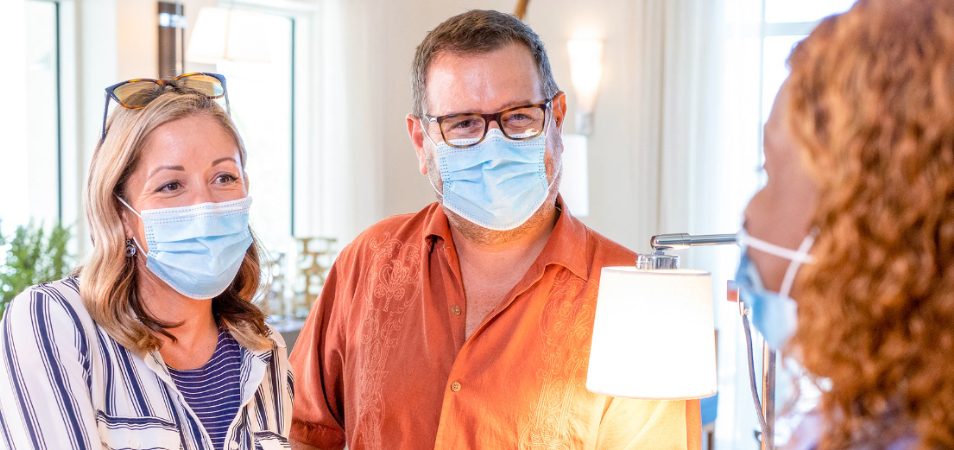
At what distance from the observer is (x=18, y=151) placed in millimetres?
4504

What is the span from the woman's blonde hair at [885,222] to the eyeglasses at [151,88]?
125cm

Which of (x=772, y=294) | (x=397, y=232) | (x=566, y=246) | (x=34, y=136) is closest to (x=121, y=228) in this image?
Result: (x=397, y=232)

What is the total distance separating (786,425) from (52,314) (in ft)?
3.63

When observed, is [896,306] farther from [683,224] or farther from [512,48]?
[683,224]

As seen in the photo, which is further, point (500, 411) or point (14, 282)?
point (14, 282)

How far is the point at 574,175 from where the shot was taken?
4527 millimetres

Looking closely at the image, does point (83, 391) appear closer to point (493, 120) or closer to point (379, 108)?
point (493, 120)

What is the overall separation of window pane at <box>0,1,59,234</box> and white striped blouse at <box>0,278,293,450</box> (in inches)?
124

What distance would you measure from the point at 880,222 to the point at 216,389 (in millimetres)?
1232

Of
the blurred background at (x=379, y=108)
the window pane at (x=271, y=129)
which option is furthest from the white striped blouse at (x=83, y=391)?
the window pane at (x=271, y=129)

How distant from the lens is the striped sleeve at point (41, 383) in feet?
4.66

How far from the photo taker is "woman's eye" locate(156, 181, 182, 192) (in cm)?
172

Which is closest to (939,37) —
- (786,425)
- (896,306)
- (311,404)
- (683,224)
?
(896,306)

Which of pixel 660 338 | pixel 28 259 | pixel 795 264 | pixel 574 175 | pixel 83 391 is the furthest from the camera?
pixel 574 175
